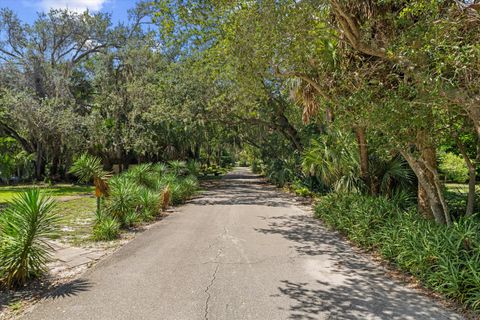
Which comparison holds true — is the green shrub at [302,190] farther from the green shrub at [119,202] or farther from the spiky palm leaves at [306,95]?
the green shrub at [119,202]

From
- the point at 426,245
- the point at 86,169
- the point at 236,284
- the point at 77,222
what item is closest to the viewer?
the point at 236,284

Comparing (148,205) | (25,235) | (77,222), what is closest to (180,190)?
(148,205)

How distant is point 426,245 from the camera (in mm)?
4758

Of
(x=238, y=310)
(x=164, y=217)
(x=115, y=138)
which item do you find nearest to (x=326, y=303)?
(x=238, y=310)

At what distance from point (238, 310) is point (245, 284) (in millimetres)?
789

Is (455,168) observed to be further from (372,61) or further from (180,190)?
(180,190)

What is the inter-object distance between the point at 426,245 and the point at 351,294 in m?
1.39

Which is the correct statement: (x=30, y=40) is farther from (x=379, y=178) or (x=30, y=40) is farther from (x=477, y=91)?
(x=477, y=91)

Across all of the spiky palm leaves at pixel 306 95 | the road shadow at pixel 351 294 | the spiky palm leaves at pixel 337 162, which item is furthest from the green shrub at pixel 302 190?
the road shadow at pixel 351 294

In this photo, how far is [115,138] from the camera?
18.0 m

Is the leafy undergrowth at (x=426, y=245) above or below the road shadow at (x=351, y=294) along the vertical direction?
above

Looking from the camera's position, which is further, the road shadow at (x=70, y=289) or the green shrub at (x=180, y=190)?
the green shrub at (x=180, y=190)

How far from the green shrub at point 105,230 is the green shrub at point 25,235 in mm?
2166

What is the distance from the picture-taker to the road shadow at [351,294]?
3.83 m
